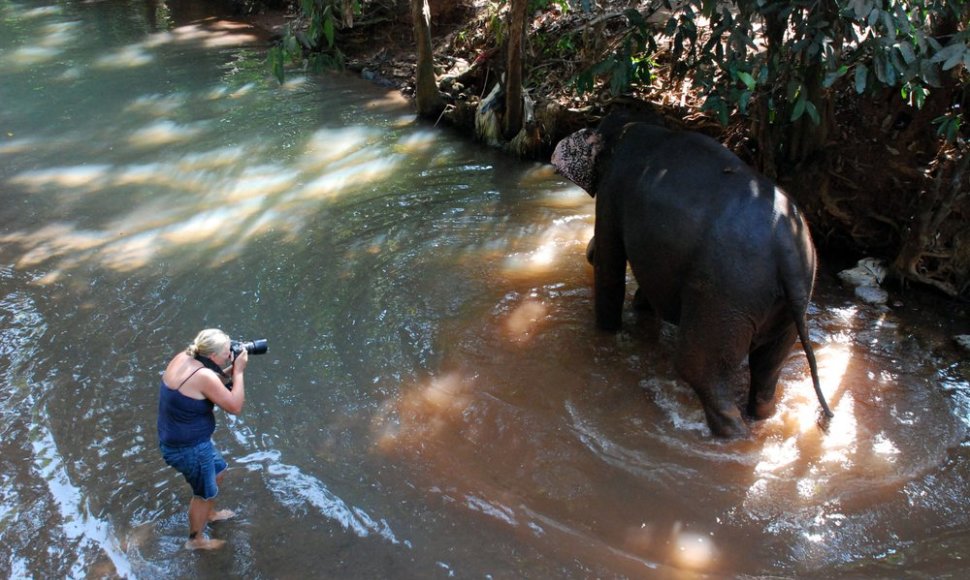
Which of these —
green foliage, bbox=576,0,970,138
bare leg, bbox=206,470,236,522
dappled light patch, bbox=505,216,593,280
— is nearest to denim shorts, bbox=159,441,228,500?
bare leg, bbox=206,470,236,522

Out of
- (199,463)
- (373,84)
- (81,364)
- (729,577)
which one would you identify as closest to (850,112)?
(729,577)

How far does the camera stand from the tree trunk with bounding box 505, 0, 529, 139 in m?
8.95

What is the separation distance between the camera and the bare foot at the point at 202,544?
428cm

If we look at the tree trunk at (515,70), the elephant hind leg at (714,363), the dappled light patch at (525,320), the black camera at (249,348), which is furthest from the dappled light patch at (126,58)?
the elephant hind leg at (714,363)

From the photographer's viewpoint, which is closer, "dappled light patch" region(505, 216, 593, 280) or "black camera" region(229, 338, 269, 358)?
"black camera" region(229, 338, 269, 358)

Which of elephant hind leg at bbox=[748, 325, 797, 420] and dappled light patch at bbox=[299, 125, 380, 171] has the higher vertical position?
elephant hind leg at bbox=[748, 325, 797, 420]

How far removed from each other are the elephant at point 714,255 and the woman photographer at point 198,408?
8.54 feet

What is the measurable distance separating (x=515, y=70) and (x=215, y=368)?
20.7 ft

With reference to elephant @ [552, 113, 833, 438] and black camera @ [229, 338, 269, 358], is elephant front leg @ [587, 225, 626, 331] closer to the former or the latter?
elephant @ [552, 113, 833, 438]

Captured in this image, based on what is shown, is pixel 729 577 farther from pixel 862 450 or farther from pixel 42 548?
pixel 42 548

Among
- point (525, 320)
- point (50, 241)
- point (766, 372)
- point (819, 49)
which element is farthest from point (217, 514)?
point (819, 49)

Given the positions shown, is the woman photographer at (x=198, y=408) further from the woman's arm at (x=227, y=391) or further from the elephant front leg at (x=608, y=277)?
the elephant front leg at (x=608, y=277)

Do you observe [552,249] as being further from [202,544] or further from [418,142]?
[202,544]

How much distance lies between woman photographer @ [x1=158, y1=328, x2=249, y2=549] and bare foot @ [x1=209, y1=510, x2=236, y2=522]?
0.12 m
